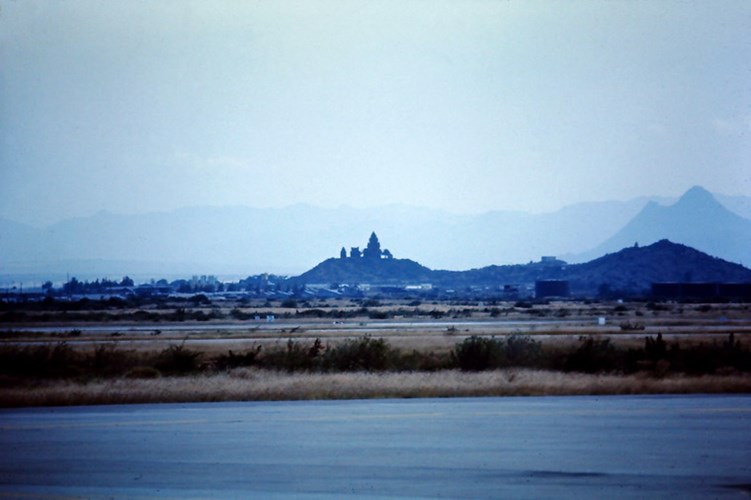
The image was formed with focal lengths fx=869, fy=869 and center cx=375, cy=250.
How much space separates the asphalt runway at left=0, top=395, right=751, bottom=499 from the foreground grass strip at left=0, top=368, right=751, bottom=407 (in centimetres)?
242

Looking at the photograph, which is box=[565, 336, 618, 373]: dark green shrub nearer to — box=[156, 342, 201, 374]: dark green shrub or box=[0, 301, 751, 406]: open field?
box=[0, 301, 751, 406]: open field

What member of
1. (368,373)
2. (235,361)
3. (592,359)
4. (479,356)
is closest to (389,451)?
(368,373)

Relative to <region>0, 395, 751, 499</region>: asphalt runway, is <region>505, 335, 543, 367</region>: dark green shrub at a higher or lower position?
higher

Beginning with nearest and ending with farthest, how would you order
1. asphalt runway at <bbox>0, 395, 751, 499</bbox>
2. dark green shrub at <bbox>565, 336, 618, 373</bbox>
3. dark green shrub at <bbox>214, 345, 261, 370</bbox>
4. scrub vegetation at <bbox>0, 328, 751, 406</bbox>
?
asphalt runway at <bbox>0, 395, 751, 499</bbox> < scrub vegetation at <bbox>0, 328, 751, 406</bbox> < dark green shrub at <bbox>565, 336, 618, 373</bbox> < dark green shrub at <bbox>214, 345, 261, 370</bbox>

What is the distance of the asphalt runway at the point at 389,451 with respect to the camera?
419 inches

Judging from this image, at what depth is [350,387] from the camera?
22.2 meters

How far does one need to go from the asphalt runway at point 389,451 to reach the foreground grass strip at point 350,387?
95.4 inches

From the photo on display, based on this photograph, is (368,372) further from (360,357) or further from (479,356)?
(479,356)

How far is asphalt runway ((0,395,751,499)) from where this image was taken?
10633 mm

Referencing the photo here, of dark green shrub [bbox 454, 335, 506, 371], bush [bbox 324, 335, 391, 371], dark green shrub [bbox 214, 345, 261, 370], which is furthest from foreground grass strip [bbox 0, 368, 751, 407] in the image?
dark green shrub [bbox 214, 345, 261, 370]

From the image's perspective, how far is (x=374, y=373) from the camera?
85.9 feet

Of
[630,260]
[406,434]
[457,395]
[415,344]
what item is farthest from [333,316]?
[630,260]

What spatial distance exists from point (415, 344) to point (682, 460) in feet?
99.3

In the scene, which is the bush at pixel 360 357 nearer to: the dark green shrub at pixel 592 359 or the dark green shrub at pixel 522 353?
the dark green shrub at pixel 522 353
